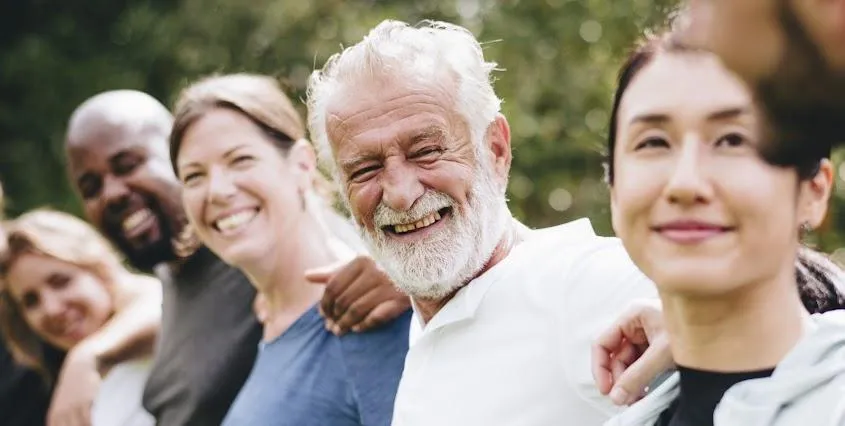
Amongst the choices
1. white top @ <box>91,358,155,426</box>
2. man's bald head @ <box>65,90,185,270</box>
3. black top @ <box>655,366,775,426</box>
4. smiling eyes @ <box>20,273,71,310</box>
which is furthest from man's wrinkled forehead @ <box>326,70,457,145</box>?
smiling eyes @ <box>20,273,71,310</box>

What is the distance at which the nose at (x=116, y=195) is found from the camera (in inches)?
141

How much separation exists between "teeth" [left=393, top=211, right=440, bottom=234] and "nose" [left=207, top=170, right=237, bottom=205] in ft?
2.44

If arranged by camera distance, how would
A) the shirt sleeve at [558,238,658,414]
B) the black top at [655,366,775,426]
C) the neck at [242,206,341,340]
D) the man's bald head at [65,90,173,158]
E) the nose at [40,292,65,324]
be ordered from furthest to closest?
the nose at [40,292,65,324] < the man's bald head at [65,90,173,158] < the neck at [242,206,341,340] < the shirt sleeve at [558,238,658,414] < the black top at [655,366,775,426]

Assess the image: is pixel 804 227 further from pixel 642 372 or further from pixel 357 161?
pixel 357 161

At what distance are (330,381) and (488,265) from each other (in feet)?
1.43

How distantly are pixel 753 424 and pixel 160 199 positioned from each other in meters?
2.53

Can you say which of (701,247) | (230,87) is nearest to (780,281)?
(701,247)

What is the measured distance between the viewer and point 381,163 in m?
2.20

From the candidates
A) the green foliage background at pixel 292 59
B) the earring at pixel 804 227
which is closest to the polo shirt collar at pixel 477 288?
the earring at pixel 804 227

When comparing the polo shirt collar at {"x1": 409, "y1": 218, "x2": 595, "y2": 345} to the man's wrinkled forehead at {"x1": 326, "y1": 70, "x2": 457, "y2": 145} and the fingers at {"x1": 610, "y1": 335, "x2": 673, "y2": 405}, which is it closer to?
the man's wrinkled forehead at {"x1": 326, "y1": 70, "x2": 457, "y2": 145}

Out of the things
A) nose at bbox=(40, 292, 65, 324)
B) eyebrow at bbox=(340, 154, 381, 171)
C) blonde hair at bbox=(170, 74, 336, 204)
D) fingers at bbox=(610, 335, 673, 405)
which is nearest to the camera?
fingers at bbox=(610, 335, 673, 405)

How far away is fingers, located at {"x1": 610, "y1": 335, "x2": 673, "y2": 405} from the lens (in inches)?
63.7

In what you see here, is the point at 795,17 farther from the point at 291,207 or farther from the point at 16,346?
the point at 16,346

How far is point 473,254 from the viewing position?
2.15 metres
